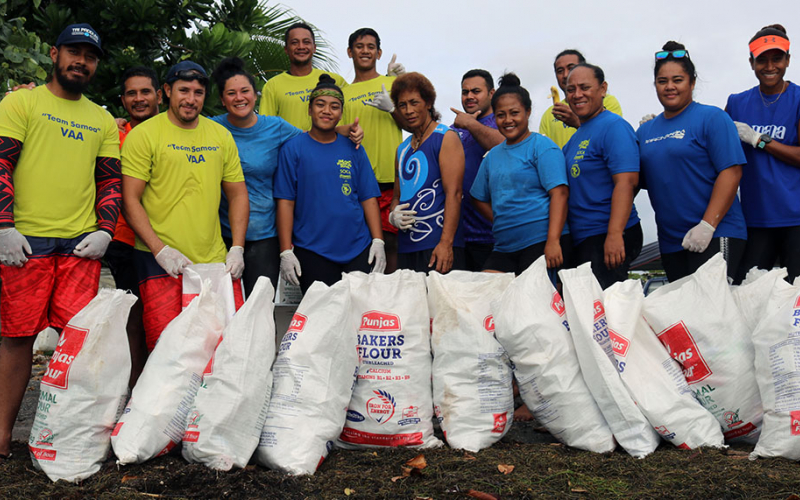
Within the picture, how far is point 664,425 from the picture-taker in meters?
2.84

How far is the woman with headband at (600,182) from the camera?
3578 mm

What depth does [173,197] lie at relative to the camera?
3453mm

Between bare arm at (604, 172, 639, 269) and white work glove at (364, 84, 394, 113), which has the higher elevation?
white work glove at (364, 84, 394, 113)

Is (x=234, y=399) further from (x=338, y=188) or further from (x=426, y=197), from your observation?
(x=426, y=197)

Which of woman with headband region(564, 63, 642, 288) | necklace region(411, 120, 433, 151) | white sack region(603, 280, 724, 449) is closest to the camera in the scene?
white sack region(603, 280, 724, 449)

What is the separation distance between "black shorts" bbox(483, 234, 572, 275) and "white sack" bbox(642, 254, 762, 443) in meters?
0.83

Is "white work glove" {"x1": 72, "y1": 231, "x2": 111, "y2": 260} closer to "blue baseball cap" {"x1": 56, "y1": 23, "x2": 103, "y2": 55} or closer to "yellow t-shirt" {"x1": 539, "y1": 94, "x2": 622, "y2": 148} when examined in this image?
"blue baseball cap" {"x1": 56, "y1": 23, "x2": 103, "y2": 55}

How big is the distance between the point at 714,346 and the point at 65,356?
278 centimetres

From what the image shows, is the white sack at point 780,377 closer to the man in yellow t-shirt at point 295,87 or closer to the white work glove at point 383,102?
the white work glove at point 383,102

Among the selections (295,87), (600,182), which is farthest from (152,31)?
(600,182)

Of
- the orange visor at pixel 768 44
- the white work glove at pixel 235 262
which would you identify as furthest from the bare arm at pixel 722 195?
the white work glove at pixel 235 262

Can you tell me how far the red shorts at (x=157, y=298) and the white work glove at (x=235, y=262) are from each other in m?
0.25

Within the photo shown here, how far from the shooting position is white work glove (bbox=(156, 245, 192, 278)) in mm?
3314

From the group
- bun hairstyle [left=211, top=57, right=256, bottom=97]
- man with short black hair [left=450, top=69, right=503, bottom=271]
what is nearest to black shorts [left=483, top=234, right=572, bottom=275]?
man with short black hair [left=450, top=69, right=503, bottom=271]
